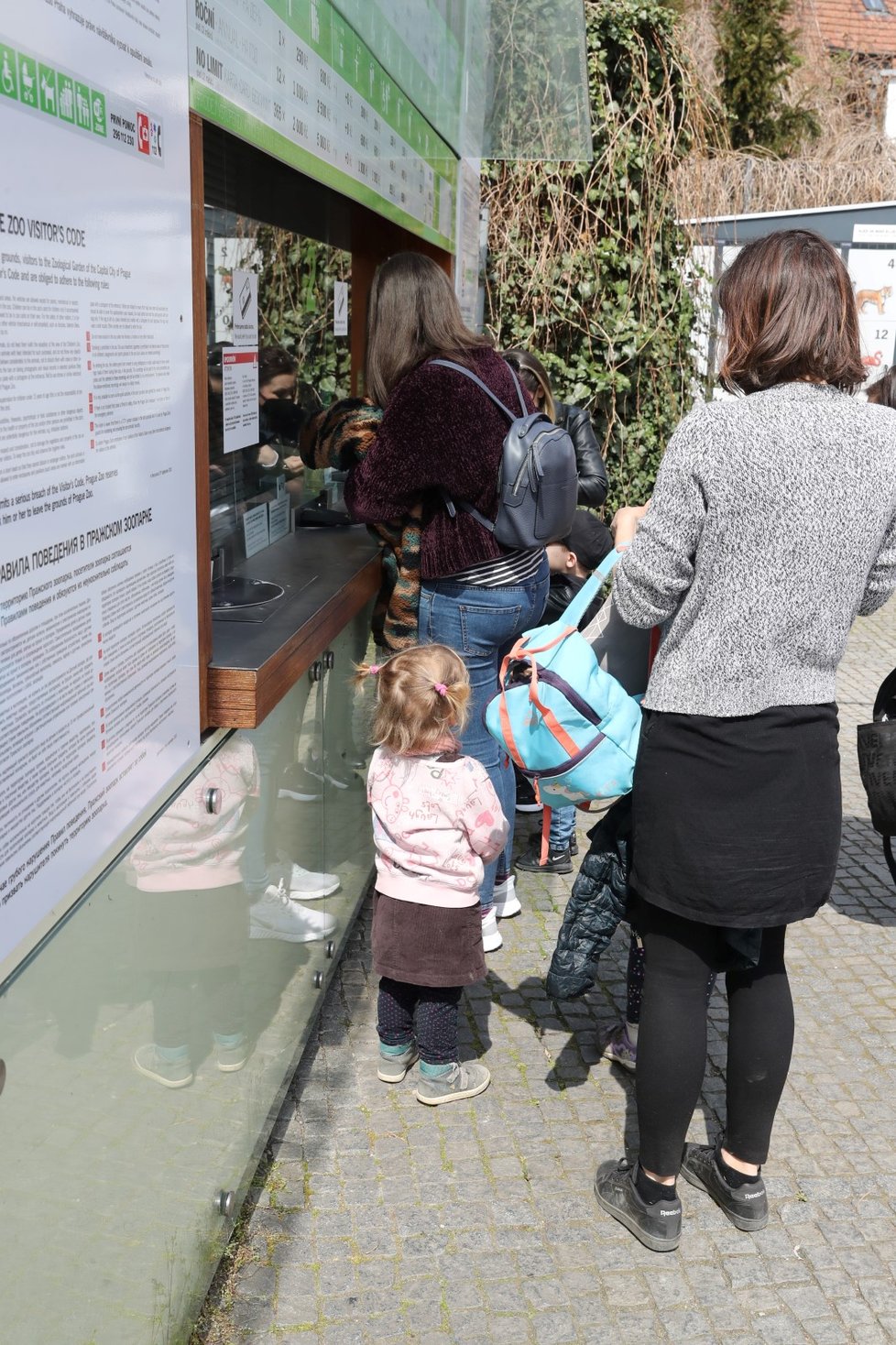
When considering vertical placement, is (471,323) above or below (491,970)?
above

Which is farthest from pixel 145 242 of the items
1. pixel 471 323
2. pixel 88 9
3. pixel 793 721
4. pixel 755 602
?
pixel 471 323

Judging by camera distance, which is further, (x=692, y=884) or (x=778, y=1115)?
(x=778, y=1115)

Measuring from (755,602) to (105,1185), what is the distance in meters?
1.43

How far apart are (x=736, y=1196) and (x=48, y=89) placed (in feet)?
8.29

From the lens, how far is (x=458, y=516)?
351 centimetres

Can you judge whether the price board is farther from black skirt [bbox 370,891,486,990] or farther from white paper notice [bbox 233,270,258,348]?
black skirt [bbox 370,891,486,990]

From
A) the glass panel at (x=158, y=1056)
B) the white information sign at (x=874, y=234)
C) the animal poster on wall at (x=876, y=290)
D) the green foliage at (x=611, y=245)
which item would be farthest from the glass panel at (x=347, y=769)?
the white information sign at (x=874, y=234)

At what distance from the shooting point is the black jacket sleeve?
514 centimetres

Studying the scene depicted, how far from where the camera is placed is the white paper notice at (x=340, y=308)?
4672 mm

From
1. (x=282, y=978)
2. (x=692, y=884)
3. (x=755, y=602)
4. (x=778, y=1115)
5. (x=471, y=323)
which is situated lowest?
(x=778, y=1115)

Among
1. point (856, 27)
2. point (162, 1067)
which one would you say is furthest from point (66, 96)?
point (856, 27)

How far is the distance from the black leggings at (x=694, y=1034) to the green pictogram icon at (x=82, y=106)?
69.9 inches

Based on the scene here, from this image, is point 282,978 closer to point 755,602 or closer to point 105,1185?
point 105,1185

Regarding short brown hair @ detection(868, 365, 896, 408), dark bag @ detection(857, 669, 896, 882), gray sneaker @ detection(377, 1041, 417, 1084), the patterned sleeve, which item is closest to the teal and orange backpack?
the patterned sleeve
